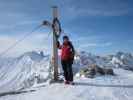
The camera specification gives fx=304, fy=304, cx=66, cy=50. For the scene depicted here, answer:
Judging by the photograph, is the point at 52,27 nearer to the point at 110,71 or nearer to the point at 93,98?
the point at 93,98

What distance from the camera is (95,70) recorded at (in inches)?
808

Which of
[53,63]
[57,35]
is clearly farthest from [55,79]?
[57,35]

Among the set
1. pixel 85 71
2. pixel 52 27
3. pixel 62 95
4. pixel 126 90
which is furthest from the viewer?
pixel 85 71

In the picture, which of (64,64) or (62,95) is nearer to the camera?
(62,95)

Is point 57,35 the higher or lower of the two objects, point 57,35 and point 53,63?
the higher

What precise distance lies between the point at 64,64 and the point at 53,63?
1.19 meters

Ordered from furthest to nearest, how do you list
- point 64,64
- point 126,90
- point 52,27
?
point 52,27
point 64,64
point 126,90

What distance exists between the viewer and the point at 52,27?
15180mm

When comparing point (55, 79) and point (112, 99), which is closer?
point (112, 99)

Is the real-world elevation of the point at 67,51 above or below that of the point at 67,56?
above

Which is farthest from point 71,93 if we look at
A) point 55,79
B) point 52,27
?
point 52,27

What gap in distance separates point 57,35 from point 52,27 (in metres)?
0.48

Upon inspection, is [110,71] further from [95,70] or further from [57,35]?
[57,35]

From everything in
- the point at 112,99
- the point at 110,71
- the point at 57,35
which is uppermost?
the point at 57,35
